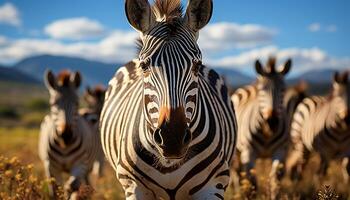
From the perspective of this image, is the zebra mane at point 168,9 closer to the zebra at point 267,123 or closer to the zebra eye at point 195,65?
the zebra eye at point 195,65

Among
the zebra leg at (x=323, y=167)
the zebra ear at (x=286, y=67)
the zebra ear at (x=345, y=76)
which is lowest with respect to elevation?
the zebra leg at (x=323, y=167)

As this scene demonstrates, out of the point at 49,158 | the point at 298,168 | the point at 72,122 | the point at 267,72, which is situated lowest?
the point at 298,168

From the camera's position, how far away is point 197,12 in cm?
386

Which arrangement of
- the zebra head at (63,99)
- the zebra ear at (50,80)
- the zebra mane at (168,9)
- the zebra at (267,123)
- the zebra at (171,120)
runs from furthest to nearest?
the zebra at (267,123), the zebra ear at (50,80), the zebra head at (63,99), the zebra mane at (168,9), the zebra at (171,120)

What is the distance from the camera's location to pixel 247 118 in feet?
31.0

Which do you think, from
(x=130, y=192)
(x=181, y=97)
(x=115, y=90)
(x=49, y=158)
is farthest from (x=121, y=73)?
(x=49, y=158)

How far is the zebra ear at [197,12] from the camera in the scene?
383 cm

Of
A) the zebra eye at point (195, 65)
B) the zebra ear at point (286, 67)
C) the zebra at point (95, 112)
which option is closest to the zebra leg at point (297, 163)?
the zebra ear at point (286, 67)

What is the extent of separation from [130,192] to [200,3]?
172 cm

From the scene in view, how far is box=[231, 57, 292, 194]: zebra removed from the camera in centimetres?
888

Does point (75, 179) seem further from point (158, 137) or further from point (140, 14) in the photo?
point (158, 137)

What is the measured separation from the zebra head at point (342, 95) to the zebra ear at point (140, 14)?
23.1 ft

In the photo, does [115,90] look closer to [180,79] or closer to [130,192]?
[130,192]

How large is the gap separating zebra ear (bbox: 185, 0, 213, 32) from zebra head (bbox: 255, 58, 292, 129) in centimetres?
523
